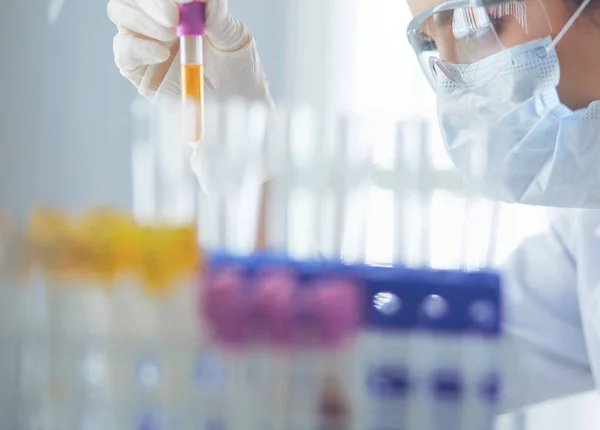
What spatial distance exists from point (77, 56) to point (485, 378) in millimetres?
624

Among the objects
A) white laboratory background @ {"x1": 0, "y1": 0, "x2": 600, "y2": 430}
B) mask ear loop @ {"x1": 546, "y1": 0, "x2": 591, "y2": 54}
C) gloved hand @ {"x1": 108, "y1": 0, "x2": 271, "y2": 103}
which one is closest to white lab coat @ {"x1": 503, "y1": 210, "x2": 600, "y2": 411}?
white laboratory background @ {"x1": 0, "y1": 0, "x2": 600, "y2": 430}

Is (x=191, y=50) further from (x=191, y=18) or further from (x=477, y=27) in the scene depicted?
(x=477, y=27)

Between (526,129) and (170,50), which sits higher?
(170,50)

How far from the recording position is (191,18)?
2.44 ft

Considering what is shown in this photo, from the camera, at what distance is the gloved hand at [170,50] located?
75 cm

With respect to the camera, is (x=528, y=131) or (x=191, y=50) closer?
(x=191, y=50)

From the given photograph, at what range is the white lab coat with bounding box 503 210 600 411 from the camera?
3.29 feet

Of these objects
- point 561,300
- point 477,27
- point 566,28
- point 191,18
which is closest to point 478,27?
point 477,27

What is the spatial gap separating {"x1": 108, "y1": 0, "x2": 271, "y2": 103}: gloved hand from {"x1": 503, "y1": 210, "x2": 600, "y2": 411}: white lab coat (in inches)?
20.3

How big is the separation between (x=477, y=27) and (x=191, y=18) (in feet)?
1.36

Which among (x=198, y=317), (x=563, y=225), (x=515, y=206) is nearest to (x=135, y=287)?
(x=198, y=317)

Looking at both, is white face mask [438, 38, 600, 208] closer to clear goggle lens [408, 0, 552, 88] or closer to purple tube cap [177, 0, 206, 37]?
clear goggle lens [408, 0, 552, 88]

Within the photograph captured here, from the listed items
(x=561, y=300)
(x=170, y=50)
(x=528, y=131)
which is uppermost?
(x=170, y=50)

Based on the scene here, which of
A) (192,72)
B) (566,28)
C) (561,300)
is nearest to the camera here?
(192,72)
